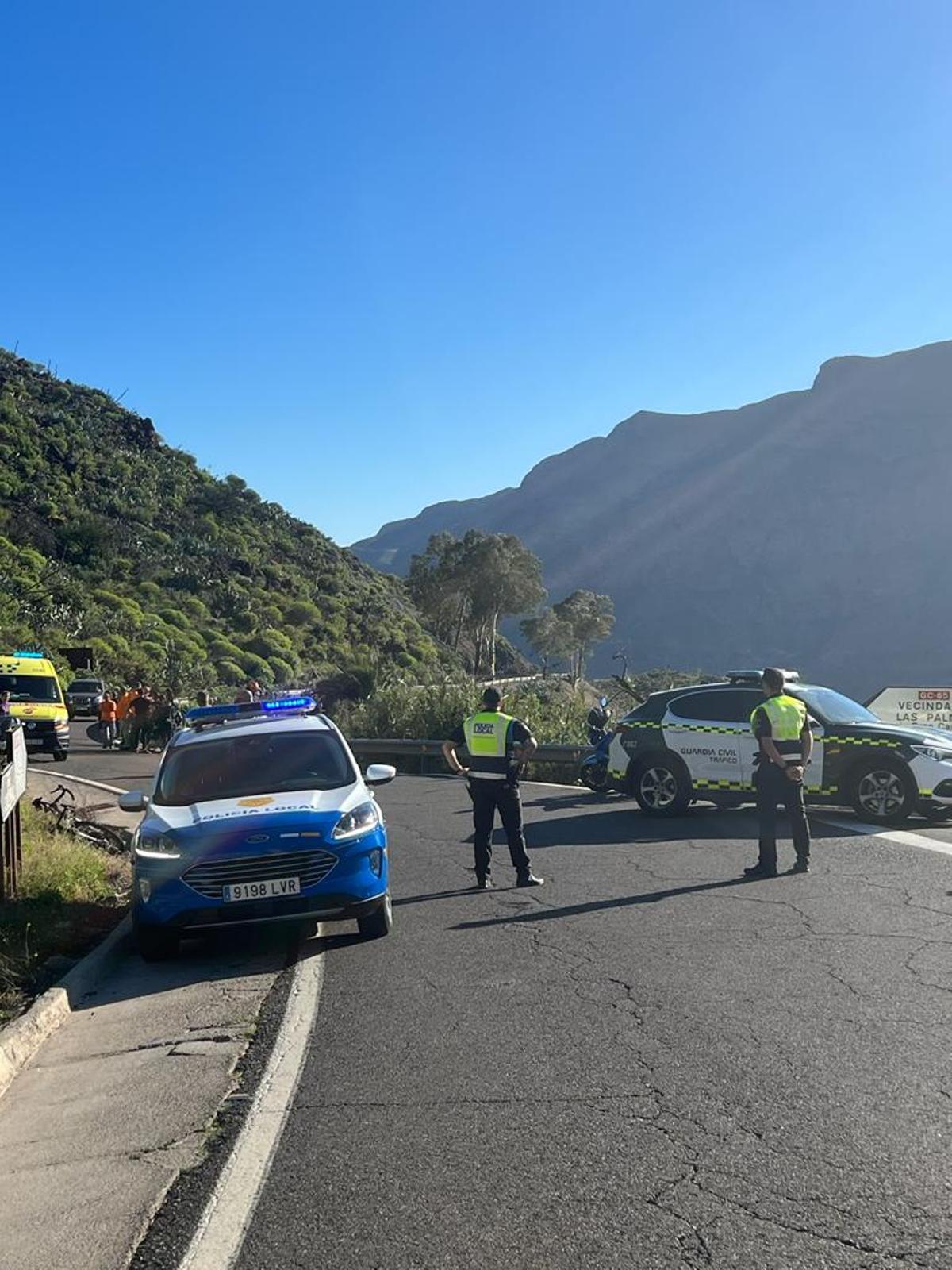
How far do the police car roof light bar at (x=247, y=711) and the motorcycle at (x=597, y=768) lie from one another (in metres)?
5.68

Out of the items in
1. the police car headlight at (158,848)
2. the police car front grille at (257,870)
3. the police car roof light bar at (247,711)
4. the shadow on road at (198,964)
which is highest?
the police car roof light bar at (247,711)

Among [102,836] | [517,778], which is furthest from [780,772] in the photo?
[102,836]

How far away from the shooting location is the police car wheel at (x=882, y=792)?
12344 millimetres

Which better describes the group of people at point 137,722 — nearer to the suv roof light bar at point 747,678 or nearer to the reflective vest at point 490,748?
the suv roof light bar at point 747,678

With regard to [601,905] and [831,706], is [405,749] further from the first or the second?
[601,905]

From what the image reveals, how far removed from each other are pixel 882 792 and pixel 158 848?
324 inches

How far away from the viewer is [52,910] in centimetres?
862

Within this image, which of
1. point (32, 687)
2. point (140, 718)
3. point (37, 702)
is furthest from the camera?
point (140, 718)

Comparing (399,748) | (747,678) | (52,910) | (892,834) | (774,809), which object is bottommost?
(892,834)

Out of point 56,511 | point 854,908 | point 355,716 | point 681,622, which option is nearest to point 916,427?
point 681,622

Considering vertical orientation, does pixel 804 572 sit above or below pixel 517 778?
above

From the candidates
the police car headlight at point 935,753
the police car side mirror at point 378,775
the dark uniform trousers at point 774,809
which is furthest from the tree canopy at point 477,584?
the police car side mirror at point 378,775

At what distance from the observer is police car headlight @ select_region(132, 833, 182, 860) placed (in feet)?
24.2

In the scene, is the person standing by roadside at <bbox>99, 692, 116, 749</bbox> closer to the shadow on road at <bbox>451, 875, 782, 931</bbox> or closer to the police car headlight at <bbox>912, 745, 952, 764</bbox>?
the police car headlight at <bbox>912, 745, 952, 764</bbox>
